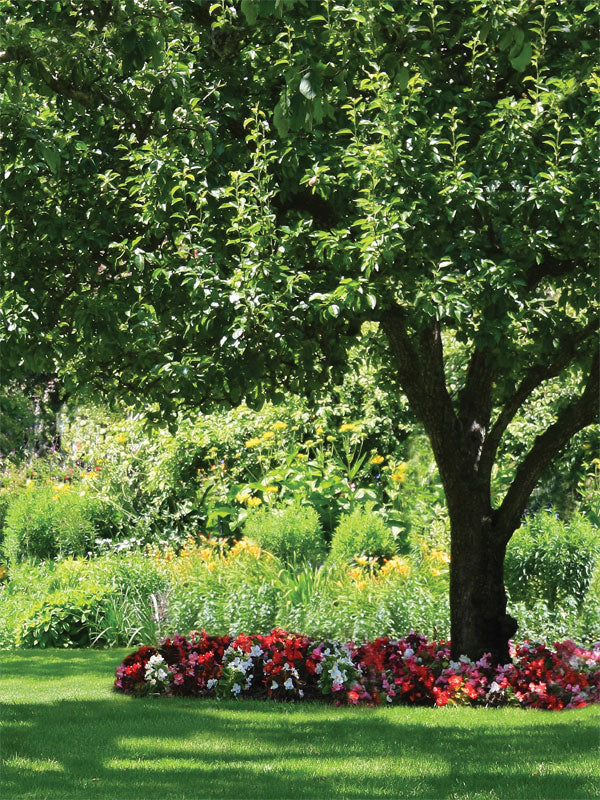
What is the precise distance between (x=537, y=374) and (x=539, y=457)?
21.6 inches

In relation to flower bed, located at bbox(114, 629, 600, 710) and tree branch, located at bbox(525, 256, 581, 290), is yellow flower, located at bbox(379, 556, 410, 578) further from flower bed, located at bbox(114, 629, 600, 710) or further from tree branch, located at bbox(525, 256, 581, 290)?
tree branch, located at bbox(525, 256, 581, 290)

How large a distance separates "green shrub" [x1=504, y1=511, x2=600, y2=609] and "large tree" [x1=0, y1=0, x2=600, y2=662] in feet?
7.66

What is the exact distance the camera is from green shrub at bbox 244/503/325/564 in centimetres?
876

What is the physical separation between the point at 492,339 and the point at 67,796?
302 centimetres

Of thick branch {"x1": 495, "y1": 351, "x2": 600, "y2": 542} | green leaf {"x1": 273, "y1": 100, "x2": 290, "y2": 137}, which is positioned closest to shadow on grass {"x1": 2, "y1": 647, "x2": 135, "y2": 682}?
thick branch {"x1": 495, "y1": 351, "x2": 600, "y2": 542}

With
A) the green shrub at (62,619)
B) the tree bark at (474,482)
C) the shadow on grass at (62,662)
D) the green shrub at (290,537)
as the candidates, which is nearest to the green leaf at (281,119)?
the tree bark at (474,482)

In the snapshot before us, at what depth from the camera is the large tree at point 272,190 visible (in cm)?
461

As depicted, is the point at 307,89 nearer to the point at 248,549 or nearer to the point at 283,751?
the point at 283,751

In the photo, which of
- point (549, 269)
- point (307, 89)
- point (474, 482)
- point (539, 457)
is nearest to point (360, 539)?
point (474, 482)

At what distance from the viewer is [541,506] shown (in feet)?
34.6

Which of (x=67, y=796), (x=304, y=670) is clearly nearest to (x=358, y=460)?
(x=304, y=670)

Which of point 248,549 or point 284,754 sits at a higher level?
point 248,549

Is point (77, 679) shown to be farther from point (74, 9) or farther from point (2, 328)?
point (74, 9)

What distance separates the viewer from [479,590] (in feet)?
20.4
